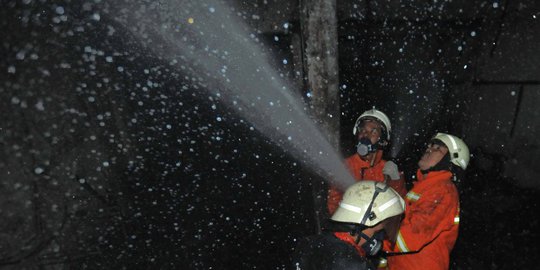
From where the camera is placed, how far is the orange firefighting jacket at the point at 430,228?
204 centimetres

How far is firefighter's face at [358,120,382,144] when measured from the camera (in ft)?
9.58

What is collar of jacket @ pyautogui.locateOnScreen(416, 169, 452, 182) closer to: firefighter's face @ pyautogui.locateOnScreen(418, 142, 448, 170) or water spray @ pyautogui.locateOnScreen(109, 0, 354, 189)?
firefighter's face @ pyautogui.locateOnScreen(418, 142, 448, 170)

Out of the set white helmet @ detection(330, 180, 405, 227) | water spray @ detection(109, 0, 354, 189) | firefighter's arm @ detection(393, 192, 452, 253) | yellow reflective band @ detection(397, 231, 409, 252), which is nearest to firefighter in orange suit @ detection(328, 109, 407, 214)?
water spray @ detection(109, 0, 354, 189)

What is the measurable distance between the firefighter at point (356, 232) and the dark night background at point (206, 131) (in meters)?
1.38

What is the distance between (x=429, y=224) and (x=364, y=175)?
3.01ft

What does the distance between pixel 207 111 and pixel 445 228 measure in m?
2.35

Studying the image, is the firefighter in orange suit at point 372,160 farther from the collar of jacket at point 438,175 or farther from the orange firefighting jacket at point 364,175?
the collar of jacket at point 438,175

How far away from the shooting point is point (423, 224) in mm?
2037

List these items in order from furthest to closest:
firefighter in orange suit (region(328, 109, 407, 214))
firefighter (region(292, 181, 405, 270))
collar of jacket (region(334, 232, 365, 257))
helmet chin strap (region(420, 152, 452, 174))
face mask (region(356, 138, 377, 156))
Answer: firefighter in orange suit (region(328, 109, 407, 214))
face mask (region(356, 138, 377, 156))
helmet chin strap (region(420, 152, 452, 174))
collar of jacket (region(334, 232, 365, 257))
firefighter (region(292, 181, 405, 270))

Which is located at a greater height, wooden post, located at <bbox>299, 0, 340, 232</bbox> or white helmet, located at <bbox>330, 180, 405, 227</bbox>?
wooden post, located at <bbox>299, 0, 340, 232</bbox>

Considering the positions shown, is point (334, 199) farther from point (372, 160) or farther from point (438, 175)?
point (438, 175)

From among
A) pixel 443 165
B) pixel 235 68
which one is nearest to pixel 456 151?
pixel 443 165

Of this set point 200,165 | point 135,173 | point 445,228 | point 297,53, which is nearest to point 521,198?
point 445,228

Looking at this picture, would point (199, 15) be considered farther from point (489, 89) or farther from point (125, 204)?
point (489, 89)
